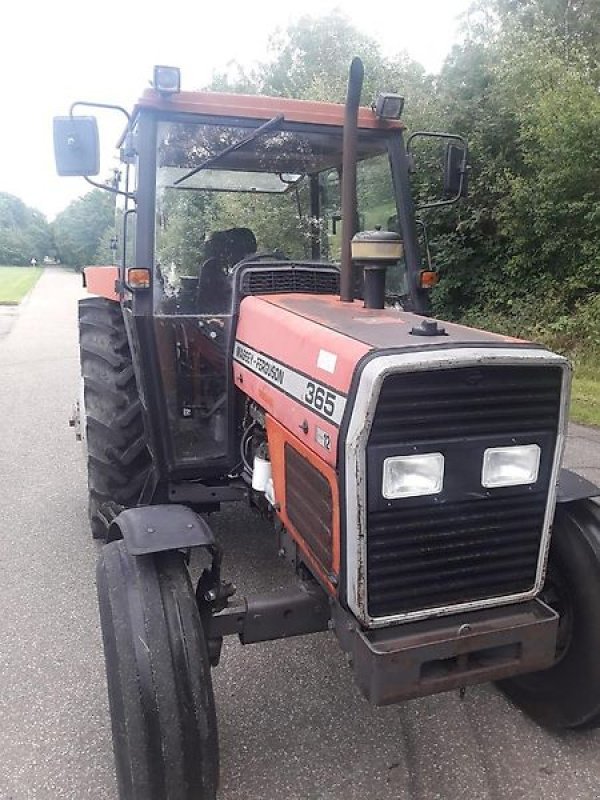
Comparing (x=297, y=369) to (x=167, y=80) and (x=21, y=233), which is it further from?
(x=21, y=233)

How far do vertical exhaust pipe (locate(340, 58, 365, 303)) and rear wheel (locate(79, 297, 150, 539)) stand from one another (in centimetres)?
134

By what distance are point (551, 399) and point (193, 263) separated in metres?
1.93

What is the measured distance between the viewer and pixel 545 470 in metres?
2.14

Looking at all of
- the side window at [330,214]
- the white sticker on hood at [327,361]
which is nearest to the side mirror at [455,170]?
the side window at [330,214]

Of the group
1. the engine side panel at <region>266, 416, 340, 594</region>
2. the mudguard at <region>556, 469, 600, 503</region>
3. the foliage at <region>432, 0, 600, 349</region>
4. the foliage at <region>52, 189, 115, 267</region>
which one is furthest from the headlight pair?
the foliage at <region>52, 189, 115, 267</region>

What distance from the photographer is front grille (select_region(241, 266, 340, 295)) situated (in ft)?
10.8

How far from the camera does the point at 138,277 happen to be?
3.27 m

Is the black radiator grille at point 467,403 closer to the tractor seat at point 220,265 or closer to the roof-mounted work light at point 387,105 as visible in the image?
the tractor seat at point 220,265

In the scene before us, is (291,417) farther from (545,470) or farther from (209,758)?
(209,758)

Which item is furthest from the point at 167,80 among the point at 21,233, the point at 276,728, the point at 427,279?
the point at 21,233

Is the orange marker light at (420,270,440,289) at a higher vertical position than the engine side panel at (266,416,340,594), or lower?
higher

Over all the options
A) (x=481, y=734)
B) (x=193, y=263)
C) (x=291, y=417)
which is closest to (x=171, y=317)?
(x=193, y=263)

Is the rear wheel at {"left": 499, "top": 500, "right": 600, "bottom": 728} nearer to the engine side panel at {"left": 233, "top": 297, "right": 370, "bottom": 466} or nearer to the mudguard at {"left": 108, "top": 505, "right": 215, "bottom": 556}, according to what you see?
the engine side panel at {"left": 233, "top": 297, "right": 370, "bottom": 466}

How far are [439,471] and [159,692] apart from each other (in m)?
0.98
